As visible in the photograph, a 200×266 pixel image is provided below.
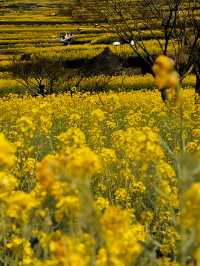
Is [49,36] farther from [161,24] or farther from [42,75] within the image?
[161,24]

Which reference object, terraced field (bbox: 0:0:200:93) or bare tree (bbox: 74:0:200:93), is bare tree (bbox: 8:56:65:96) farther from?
bare tree (bbox: 74:0:200:93)

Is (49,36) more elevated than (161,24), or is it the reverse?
(49,36)

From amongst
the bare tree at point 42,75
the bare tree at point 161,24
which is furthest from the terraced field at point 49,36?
the bare tree at point 161,24

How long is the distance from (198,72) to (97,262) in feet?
32.5

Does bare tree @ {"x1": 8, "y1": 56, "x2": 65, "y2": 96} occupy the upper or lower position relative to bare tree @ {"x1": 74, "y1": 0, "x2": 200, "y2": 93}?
upper

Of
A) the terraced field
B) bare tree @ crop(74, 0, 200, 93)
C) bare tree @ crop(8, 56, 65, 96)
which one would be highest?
the terraced field

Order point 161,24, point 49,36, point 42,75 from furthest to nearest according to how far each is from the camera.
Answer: point 49,36
point 42,75
point 161,24

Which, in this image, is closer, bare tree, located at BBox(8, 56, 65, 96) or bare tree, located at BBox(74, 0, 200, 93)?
bare tree, located at BBox(74, 0, 200, 93)

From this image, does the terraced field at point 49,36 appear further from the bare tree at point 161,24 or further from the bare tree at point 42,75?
the bare tree at point 161,24

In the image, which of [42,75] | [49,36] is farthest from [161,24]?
[49,36]

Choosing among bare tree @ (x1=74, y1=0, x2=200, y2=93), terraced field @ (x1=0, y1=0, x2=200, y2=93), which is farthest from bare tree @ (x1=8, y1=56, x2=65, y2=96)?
bare tree @ (x1=74, y1=0, x2=200, y2=93)

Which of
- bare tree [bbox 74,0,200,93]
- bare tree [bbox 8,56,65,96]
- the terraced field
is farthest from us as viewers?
the terraced field

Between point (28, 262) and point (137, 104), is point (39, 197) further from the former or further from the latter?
point (137, 104)

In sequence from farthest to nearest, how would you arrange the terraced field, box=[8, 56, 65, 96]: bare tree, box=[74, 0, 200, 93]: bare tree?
1. the terraced field
2. box=[8, 56, 65, 96]: bare tree
3. box=[74, 0, 200, 93]: bare tree
